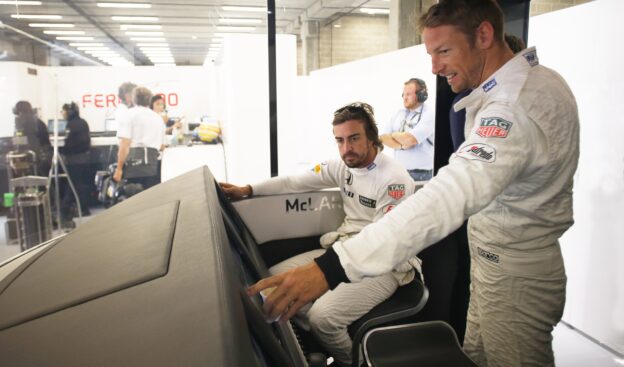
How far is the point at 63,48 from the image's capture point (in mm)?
4344

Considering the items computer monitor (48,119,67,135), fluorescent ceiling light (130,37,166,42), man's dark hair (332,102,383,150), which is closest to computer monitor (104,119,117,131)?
computer monitor (48,119,67,135)

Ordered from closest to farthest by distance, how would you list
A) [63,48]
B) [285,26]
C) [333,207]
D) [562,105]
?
1. [562,105]
2. [333,207]
3. [285,26]
4. [63,48]

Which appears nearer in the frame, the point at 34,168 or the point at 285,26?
the point at 285,26

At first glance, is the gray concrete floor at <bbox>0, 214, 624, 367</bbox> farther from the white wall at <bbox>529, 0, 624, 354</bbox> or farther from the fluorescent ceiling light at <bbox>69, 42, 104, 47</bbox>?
the fluorescent ceiling light at <bbox>69, 42, 104, 47</bbox>

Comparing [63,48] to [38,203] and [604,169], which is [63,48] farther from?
[604,169]

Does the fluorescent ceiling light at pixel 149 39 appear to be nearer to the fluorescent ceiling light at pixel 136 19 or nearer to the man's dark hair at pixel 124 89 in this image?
the fluorescent ceiling light at pixel 136 19

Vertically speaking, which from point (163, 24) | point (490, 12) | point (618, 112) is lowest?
point (618, 112)

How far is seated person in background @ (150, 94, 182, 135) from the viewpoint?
4625 mm

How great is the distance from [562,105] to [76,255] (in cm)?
117

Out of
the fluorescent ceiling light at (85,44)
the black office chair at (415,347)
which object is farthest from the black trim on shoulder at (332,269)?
the fluorescent ceiling light at (85,44)

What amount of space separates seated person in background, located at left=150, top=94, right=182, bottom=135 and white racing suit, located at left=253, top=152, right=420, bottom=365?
2.97 metres

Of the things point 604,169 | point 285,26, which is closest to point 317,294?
point 604,169

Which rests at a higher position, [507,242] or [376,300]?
[507,242]

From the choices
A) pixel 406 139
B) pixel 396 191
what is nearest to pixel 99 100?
pixel 406 139
